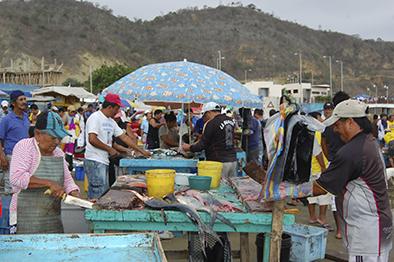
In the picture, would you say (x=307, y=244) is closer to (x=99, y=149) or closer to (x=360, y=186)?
(x=360, y=186)

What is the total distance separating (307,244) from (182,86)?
9.59ft

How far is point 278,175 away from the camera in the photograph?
312cm

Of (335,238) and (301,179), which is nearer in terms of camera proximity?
(301,179)

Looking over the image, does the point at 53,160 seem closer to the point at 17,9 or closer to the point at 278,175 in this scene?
the point at 278,175

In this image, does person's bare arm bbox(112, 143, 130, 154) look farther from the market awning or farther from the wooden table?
the market awning

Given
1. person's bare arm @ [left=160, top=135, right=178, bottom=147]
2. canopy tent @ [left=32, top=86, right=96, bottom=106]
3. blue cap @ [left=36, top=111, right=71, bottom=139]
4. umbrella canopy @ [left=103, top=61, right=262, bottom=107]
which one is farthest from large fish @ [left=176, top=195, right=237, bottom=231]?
canopy tent @ [left=32, top=86, right=96, bottom=106]

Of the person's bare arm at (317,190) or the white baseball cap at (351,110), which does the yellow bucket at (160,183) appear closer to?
the person's bare arm at (317,190)

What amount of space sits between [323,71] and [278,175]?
8848 centimetres

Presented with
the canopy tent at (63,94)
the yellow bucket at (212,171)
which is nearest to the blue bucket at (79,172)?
the yellow bucket at (212,171)

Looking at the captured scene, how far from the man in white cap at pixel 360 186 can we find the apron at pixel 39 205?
6.19 ft

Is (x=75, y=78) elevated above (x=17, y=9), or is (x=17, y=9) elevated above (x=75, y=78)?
(x=17, y=9)

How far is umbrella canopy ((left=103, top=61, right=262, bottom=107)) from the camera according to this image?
6.48 m

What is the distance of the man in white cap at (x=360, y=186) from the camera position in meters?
3.01

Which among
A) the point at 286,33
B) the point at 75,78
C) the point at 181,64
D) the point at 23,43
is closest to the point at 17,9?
the point at 23,43
